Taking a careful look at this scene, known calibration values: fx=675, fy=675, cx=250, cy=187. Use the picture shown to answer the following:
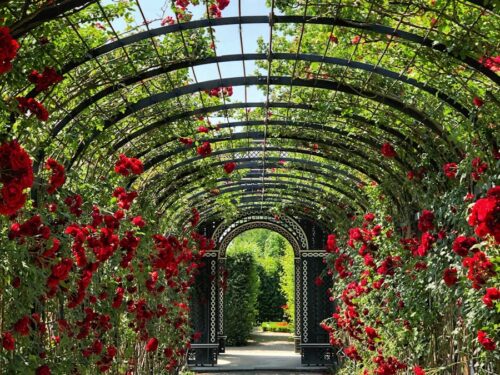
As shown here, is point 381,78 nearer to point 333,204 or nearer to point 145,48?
point 145,48

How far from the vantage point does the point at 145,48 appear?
15.3ft

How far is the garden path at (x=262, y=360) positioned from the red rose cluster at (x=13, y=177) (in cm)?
1030

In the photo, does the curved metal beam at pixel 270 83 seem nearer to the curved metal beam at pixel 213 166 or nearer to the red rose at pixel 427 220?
the red rose at pixel 427 220

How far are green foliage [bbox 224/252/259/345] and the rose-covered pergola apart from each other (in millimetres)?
8121

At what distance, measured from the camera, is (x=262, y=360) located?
13.5 metres

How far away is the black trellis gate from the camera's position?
517 inches

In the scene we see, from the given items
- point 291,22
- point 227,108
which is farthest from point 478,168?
point 227,108

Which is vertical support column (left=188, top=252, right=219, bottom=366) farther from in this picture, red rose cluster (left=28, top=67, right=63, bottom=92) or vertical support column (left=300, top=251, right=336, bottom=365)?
red rose cluster (left=28, top=67, right=63, bottom=92)

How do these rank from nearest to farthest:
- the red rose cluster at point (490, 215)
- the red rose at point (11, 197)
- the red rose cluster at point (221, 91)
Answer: the red rose at point (11, 197), the red rose cluster at point (490, 215), the red rose cluster at point (221, 91)

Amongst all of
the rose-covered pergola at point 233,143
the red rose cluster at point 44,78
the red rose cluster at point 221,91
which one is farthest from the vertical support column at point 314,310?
the red rose cluster at point 44,78

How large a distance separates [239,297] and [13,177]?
15066 millimetres

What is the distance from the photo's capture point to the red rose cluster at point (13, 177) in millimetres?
1939

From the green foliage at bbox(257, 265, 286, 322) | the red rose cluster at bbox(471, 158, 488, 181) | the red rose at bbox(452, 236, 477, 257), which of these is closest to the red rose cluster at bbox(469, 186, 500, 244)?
the red rose at bbox(452, 236, 477, 257)

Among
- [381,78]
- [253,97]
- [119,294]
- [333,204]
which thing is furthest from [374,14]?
[333,204]
